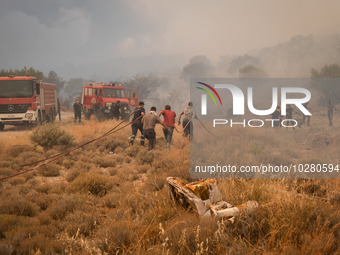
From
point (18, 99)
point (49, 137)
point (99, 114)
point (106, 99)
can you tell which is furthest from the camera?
point (106, 99)

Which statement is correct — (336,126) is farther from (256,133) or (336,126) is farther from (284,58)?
(284,58)

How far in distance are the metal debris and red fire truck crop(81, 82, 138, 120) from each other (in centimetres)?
1690

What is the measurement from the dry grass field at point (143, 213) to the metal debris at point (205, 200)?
0.41 ft

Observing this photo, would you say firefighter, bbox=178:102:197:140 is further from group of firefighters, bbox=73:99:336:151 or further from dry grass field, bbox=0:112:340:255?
dry grass field, bbox=0:112:340:255

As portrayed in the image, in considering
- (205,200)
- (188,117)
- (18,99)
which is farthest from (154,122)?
(18,99)

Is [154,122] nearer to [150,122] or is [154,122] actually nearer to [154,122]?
[154,122]

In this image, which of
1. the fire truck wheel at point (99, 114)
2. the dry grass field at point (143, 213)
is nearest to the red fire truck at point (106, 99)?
the fire truck wheel at point (99, 114)

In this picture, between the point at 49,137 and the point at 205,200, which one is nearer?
the point at 205,200

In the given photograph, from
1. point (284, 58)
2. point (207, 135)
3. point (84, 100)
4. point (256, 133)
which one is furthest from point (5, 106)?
point (284, 58)

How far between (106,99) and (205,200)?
18628 mm

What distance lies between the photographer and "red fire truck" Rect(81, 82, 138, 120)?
2192 centimetres

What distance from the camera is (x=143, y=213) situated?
522 centimetres

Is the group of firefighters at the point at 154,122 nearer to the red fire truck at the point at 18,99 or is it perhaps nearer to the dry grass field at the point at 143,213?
the dry grass field at the point at 143,213

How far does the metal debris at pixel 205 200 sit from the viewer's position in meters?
4.23
